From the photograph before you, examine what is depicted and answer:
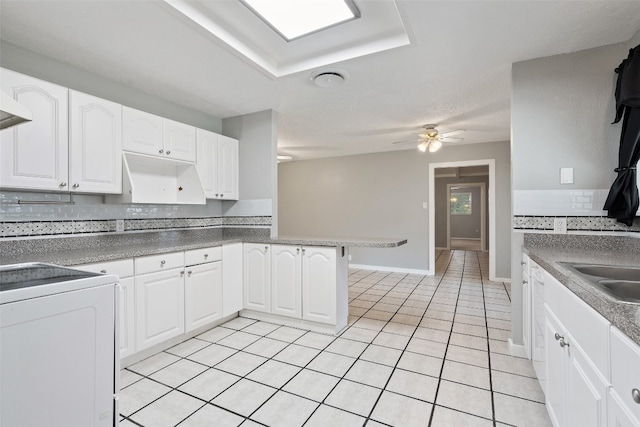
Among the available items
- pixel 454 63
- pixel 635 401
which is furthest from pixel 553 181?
pixel 635 401

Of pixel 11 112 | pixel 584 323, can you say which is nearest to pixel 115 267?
pixel 11 112

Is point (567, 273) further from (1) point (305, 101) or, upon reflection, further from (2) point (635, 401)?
(1) point (305, 101)

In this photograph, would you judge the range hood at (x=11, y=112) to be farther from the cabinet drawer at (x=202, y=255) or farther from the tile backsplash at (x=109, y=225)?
the cabinet drawer at (x=202, y=255)

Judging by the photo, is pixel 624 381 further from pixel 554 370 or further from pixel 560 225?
pixel 560 225

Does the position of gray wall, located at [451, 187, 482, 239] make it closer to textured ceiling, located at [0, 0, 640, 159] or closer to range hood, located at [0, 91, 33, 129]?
textured ceiling, located at [0, 0, 640, 159]

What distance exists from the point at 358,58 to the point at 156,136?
1.86m

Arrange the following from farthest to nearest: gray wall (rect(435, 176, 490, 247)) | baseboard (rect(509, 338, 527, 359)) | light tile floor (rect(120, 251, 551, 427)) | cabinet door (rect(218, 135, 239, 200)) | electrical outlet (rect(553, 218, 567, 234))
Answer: gray wall (rect(435, 176, 490, 247)) → cabinet door (rect(218, 135, 239, 200)) → baseboard (rect(509, 338, 527, 359)) → electrical outlet (rect(553, 218, 567, 234)) → light tile floor (rect(120, 251, 551, 427))

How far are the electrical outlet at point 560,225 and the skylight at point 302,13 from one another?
2.01 metres

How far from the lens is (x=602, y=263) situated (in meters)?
1.48

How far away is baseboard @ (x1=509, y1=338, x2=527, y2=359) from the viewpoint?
2317 mm

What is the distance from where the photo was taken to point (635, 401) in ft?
2.15

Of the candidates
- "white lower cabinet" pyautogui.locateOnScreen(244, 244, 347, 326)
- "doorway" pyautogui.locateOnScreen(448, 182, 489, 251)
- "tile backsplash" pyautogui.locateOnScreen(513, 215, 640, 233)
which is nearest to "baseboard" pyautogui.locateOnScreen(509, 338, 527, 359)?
"tile backsplash" pyautogui.locateOnScreen(513, 215, 640, 233)

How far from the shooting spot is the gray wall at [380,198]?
4914mm

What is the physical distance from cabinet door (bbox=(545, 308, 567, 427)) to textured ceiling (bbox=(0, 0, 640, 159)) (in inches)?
67.6
